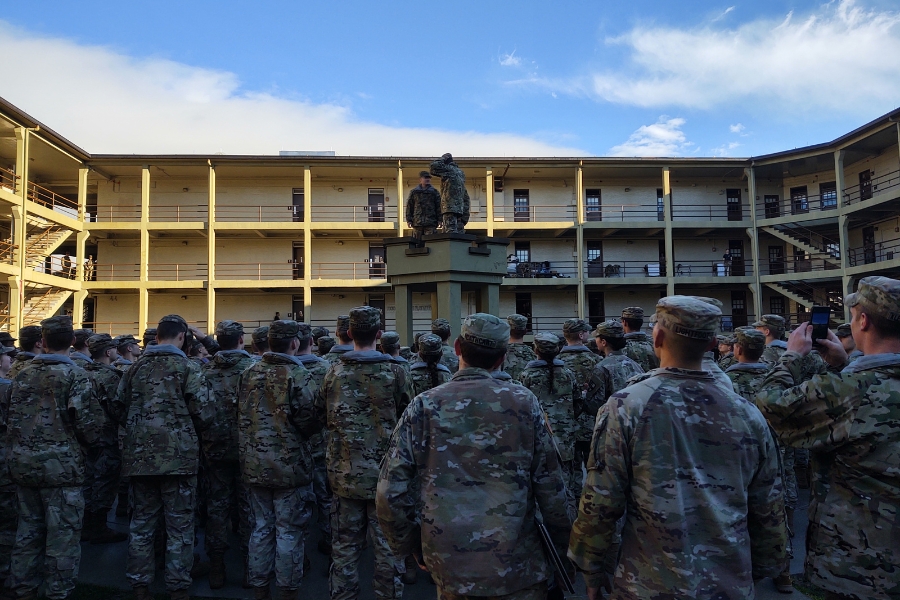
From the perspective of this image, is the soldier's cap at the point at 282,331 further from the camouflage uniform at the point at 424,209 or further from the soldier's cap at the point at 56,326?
the camouflage uniform at the point at 424,209

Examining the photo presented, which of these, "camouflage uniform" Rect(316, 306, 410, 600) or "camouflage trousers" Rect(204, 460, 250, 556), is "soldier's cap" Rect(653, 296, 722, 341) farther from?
"camouflage trousers" Rect(204, 460, 250, 556)

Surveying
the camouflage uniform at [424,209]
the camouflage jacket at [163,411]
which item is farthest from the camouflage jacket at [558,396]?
the camouflage uniform at [424,209]

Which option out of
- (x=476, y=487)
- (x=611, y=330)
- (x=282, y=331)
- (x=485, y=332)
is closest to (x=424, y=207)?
(x=611, y=330)

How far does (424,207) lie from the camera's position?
404 inches

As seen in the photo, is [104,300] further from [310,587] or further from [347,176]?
[310,587]

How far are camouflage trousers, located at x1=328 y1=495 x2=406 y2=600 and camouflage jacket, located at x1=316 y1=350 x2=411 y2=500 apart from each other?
0.14 meters

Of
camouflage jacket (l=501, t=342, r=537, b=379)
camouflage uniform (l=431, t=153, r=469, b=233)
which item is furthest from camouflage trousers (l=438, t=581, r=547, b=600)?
camouflage uniform (l=431, t=153, r=469, b=233)

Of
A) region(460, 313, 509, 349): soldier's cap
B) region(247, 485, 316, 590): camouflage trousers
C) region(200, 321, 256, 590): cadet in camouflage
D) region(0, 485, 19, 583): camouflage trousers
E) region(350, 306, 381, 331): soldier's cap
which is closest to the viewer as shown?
region(460, 313, 509, 349): soldier's cap

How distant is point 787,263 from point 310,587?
94.6ft

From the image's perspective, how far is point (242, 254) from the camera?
27109 millimetres

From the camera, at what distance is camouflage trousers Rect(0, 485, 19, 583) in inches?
187

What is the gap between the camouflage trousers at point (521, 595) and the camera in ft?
8.27

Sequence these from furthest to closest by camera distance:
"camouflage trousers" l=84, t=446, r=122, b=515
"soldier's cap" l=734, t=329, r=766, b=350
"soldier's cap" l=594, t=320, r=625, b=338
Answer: "camouflage trousers" l=84, t=446, r=122, b=515
"soldier's cap" l=594, t=320, r=625, b=338
"soldier's cap" l=734, t=329, r=766, b=350

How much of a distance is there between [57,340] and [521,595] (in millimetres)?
4200
